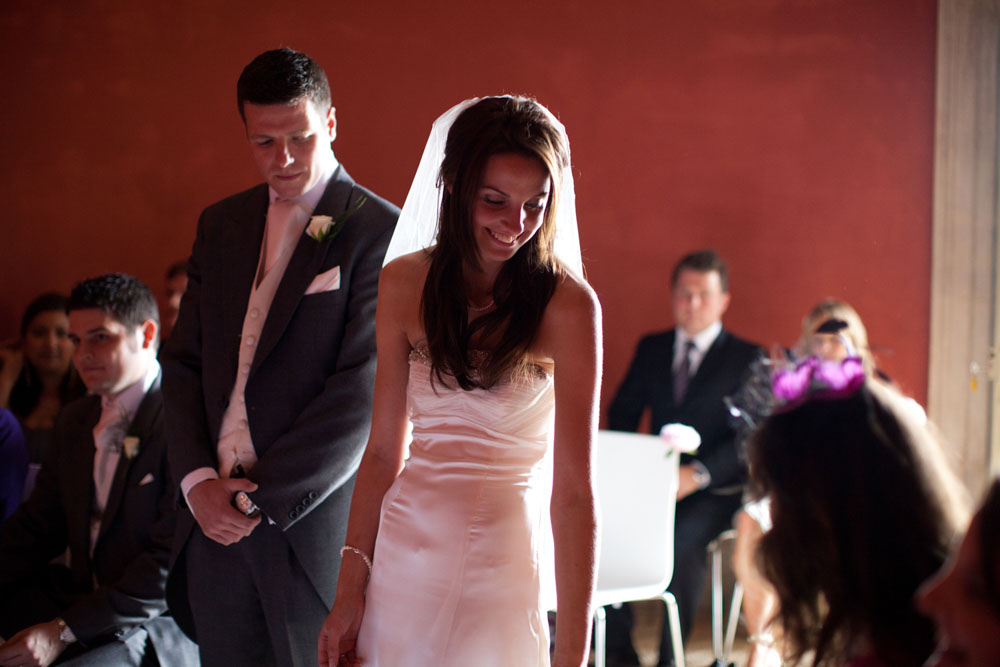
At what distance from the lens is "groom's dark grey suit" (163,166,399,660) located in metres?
1.97

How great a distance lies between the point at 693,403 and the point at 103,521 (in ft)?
8.33

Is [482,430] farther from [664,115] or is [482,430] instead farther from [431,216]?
[664,115]

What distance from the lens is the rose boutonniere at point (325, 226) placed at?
6.78 feet

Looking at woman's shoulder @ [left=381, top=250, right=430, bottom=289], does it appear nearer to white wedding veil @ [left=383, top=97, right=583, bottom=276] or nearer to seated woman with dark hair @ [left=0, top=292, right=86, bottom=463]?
white wedding veil @ [left=383, top=97, right=583, bottom=276]

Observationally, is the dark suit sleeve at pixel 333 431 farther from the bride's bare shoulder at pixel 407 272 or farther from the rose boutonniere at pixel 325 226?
the bride's bare shoulder at pixel 407 272

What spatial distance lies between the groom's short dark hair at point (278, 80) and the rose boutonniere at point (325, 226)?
26cm

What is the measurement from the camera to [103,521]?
2.62 metres

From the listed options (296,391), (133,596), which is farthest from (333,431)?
(133,596)

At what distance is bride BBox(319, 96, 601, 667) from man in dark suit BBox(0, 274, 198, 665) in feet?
3.33

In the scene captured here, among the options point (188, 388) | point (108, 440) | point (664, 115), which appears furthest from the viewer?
point (664, 115)

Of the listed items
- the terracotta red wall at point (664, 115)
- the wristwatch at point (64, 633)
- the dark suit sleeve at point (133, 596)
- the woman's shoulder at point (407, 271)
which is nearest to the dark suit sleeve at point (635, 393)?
the terracotta red wall at point (664, 115)

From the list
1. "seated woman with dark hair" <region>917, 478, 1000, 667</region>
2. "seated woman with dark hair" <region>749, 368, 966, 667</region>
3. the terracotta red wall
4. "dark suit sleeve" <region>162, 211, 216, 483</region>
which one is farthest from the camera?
the terracotta red wall

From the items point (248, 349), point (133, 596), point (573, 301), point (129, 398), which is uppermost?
point (573, 301)

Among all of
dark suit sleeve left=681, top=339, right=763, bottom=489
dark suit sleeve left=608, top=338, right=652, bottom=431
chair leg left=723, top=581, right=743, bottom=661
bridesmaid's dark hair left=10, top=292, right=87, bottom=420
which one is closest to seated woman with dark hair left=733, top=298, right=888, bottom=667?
chair leg left=723, top=581, right=743, bottom=661
